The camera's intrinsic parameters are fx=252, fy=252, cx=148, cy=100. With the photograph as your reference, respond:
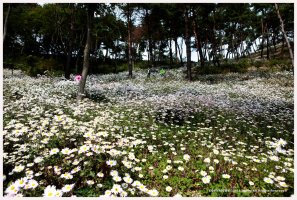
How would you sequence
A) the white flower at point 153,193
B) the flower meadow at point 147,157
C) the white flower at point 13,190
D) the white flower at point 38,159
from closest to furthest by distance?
the white flower at point 13,190
the white flower at point 153,193
the flower meadow at point 147,157
the white flower at point 38,159

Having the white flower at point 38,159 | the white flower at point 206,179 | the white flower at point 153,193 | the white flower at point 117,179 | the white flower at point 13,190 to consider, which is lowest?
the white flower at point 206,179

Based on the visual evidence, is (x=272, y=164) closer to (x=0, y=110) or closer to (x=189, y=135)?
(x=189, y=135)

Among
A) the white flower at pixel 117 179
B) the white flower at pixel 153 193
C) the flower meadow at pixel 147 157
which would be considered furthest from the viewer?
the flower meadow at pixel 147 157

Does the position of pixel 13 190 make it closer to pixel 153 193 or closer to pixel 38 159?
pixel 38 159

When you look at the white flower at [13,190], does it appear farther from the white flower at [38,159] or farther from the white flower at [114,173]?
the white flower at [114,173]

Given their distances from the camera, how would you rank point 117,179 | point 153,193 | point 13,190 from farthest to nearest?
point 117,179
point 153,193
point 13,190

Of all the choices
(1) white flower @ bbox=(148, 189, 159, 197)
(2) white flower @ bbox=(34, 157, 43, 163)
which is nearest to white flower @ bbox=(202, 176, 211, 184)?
(1) white flower @ bbox=(148, 189, 159, 197)

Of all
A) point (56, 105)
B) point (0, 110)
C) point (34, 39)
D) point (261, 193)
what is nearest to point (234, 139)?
point (261, 193)

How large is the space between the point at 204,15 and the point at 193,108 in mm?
29187

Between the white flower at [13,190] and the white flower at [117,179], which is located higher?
the white flower at [13,190]

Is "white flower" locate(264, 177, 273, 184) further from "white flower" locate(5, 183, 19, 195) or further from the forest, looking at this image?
"white flower" locate(5, 183, 19, 195)

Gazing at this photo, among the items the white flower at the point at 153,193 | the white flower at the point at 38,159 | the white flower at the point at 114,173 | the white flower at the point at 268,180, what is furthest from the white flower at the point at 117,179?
the white flower at the point at 268,180

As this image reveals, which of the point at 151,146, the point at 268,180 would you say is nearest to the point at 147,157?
the point at 151,146

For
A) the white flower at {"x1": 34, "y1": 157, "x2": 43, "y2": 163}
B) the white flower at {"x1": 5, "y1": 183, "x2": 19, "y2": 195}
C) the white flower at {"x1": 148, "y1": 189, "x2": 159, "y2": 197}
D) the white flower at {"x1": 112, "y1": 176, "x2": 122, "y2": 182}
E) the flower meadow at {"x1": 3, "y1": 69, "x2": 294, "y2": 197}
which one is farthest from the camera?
the white flower at {"x1": 34, "y1": 157, "x2": 43, "y2": 163}
